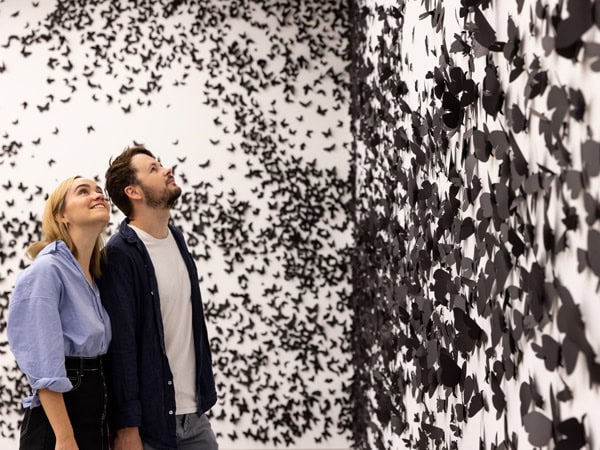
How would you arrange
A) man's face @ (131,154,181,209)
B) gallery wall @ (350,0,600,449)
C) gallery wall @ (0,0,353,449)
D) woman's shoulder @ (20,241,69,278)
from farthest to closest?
gallery wall @ (0,0,353,449) → man's face @ (131,154,181,209) → woman's shoulder @ (20,241,69,278) → gallery wall @ (350,0,600,449)

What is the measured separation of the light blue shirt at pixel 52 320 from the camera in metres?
2.56

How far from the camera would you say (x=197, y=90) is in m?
4.99

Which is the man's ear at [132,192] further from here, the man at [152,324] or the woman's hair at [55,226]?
the woman's hair at [55,226]

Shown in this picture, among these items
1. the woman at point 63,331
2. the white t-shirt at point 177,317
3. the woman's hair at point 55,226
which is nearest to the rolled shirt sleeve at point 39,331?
the woman at point 63,331

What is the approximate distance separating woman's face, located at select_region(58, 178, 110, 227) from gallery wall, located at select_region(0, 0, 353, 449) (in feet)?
6.50

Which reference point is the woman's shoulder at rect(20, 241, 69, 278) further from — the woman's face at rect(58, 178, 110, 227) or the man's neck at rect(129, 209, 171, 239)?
the man's neck at rect(129, 209, 171, 239)

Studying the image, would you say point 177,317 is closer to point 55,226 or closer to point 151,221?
point 151,221

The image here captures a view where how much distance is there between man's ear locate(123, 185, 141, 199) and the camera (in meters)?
3.14

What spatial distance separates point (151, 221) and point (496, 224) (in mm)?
1980

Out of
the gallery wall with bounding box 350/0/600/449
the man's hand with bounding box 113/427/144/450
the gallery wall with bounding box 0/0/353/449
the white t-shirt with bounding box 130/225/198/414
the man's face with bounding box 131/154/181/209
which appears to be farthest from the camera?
the gallery wall with bounding box 0/0/353/449

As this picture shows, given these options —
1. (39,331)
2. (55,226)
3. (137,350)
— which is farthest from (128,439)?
(55,226)

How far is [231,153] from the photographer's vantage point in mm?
4957

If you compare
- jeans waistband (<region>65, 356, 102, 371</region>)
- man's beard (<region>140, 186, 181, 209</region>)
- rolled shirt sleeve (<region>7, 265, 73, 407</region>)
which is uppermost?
man's beard (<region>140, 186, 181, 209</region>)

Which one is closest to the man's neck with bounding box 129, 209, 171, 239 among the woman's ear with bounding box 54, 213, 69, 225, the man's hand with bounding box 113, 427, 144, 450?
the woman's ear with bounding box 54, 213, 69, 225
